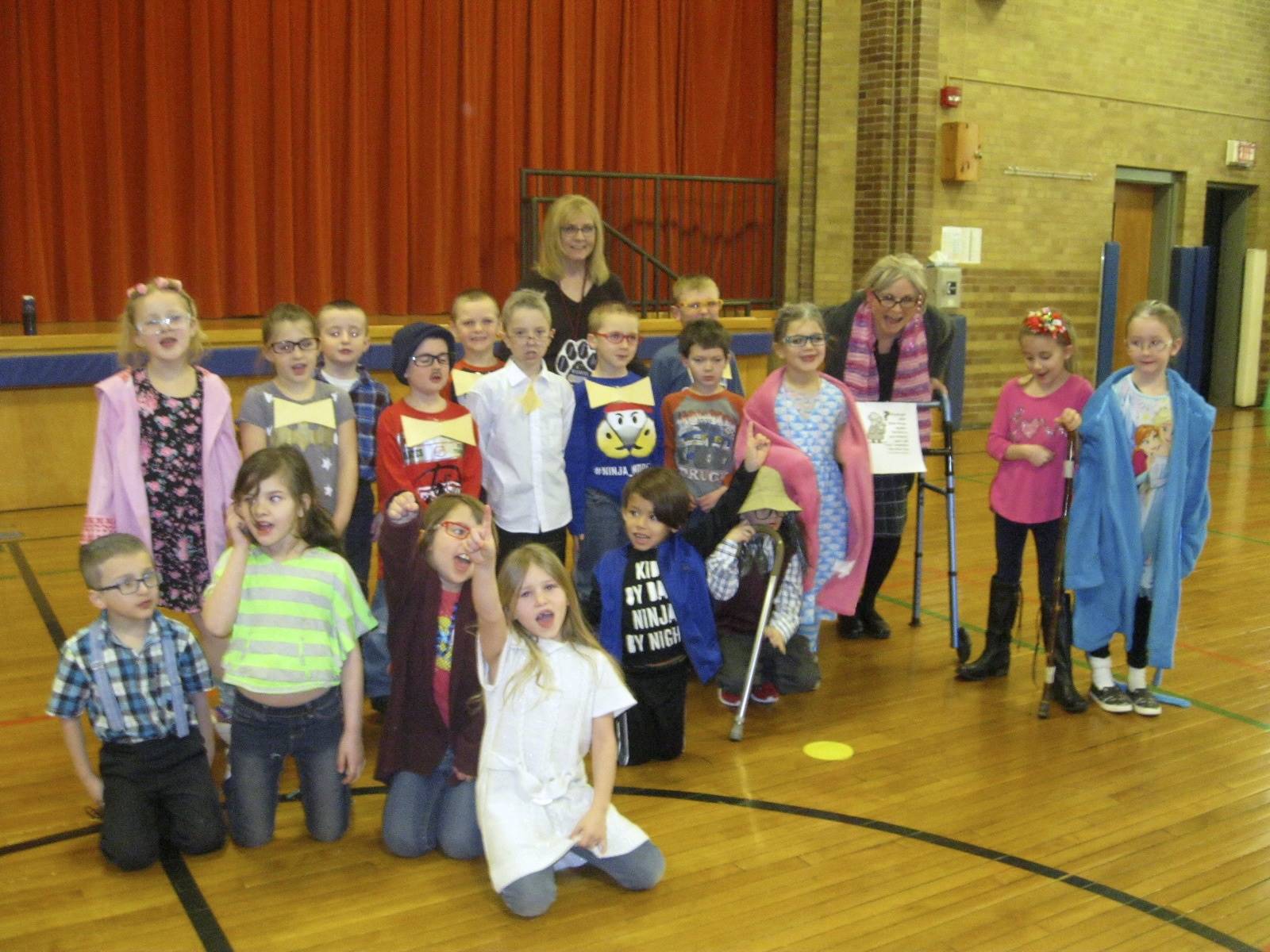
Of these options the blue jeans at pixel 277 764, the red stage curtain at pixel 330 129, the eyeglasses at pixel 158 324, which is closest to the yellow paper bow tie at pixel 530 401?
the eyeglasses at pixel 158 324

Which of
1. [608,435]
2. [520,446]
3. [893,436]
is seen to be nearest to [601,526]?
[608,435]

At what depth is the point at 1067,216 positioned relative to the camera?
1158 cm

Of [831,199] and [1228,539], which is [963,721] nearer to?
[1228,539]

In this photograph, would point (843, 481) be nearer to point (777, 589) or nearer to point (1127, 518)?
point (777, 589)

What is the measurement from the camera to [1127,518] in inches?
156

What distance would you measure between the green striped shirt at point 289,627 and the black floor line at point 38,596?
6.79 feet

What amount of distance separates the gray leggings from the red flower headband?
2225 millimetres

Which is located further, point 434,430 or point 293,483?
point 434,430

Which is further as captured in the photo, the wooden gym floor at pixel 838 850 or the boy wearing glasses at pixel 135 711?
the boy wearing glasses at pixel 135 711

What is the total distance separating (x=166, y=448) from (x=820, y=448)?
6.99 ft

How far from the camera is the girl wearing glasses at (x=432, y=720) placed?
3.10m

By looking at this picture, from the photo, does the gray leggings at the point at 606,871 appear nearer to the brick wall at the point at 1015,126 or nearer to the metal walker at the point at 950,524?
the metal walker at the point at 950,524

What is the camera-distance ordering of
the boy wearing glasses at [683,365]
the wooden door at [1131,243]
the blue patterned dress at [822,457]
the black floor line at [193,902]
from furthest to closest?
the wooden door at [1131,243], the boy wearing glasses at [683,365], the blue patterned dress at [822,457], the black floor line at [193,902]

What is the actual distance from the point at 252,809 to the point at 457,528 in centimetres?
92
